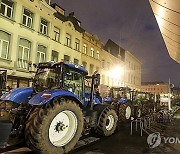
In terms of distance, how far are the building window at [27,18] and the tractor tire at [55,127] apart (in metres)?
14.7

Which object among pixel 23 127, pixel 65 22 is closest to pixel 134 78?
pixel 65 22

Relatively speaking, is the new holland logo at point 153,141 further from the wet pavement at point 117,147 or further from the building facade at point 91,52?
the building facade at point 91,52

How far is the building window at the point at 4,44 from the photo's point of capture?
1557 centimetres

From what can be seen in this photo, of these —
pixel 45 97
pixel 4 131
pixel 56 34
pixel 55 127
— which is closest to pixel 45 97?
pixel 45 97

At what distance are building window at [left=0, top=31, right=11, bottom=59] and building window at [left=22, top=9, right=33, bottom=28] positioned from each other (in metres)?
2.41

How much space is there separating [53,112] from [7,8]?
14.5 m

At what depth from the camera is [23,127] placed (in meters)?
4.79

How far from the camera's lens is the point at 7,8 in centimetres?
1619

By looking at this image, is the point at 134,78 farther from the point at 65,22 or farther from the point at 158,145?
the point at 158,145

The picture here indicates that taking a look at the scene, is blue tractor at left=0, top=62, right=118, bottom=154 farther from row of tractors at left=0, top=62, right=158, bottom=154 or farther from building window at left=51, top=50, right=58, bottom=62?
building window at left=51, top=50, right=58, bottom=62

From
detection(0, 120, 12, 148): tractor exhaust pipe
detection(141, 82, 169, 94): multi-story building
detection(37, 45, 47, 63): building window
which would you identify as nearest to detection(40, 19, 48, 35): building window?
detection(37, 45, 47, 63): building window

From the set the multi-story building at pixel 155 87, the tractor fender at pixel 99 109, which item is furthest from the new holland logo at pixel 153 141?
the multi-story building at pixel 155 87

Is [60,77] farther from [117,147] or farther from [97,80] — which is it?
[117,147]

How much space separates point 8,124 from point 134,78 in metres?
45.3
